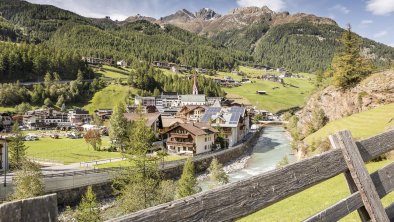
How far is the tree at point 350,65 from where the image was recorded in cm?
5191

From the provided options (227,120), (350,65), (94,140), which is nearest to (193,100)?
(227,120)

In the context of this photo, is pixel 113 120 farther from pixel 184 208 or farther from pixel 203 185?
pixel 184 208

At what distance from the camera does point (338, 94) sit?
179 ft

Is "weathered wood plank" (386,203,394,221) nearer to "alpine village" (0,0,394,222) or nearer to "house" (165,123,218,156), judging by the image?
"alpine village" (0,0,394,222)

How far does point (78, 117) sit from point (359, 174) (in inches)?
4632

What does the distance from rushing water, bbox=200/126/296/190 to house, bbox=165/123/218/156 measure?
983 centimetres

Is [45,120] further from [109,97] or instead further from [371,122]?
[371,122]

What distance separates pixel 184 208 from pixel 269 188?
3.37 feet

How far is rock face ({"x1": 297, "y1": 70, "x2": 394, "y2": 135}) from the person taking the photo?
4488 centimetres

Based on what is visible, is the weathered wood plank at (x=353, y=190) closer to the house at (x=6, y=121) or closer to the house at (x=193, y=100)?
the house at (x=6, y=121)

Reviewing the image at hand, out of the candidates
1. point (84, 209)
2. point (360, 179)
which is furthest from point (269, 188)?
point (84, 209)

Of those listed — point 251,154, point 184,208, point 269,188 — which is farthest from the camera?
point 251,154

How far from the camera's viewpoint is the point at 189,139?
225 feet

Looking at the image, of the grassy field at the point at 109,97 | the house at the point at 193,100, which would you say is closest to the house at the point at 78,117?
the grassy field at the point at 109,97
